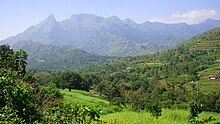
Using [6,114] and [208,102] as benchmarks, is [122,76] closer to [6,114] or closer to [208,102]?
[208,102]

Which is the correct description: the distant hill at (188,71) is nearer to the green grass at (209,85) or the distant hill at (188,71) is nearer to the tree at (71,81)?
the green grass at (209,85)

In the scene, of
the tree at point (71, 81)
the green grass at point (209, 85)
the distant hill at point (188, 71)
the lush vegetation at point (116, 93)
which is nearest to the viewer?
the lush vegetation at point (116, 93)

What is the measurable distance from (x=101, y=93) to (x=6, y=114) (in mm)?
59491

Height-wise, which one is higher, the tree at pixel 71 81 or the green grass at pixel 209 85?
the tree at pixel 71 81

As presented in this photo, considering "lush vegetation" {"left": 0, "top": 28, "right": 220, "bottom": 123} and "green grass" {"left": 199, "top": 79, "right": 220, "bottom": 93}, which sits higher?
"lush vegetation" {"left": 0, "top": 28, "right": 220, "bottom": 123}

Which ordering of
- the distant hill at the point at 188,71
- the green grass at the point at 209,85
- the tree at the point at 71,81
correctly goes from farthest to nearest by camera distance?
the distant hill at the point at 188,71 → the green grass at the point at 209,85 → the tree at the point at 71,81

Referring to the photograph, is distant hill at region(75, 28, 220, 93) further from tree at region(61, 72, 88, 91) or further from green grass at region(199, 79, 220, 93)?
tree at region(61, 72, 88, 91)

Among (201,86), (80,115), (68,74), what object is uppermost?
(80,115)

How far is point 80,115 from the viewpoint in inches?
336

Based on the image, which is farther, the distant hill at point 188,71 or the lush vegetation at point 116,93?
the distant hill at point 188,71

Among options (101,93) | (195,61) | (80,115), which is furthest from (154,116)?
(195,61)

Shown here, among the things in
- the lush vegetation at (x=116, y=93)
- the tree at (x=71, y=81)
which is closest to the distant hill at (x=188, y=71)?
the lush vegetation at (x=116, y=93)

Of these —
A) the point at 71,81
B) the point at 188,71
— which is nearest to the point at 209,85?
the point at 188,71

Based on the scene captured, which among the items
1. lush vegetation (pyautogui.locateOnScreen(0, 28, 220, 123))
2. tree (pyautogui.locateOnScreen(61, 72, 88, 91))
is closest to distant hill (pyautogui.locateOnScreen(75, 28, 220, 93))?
lush vegetation (pyautogui.locateOnScreen(0, 28, 220, 123))
